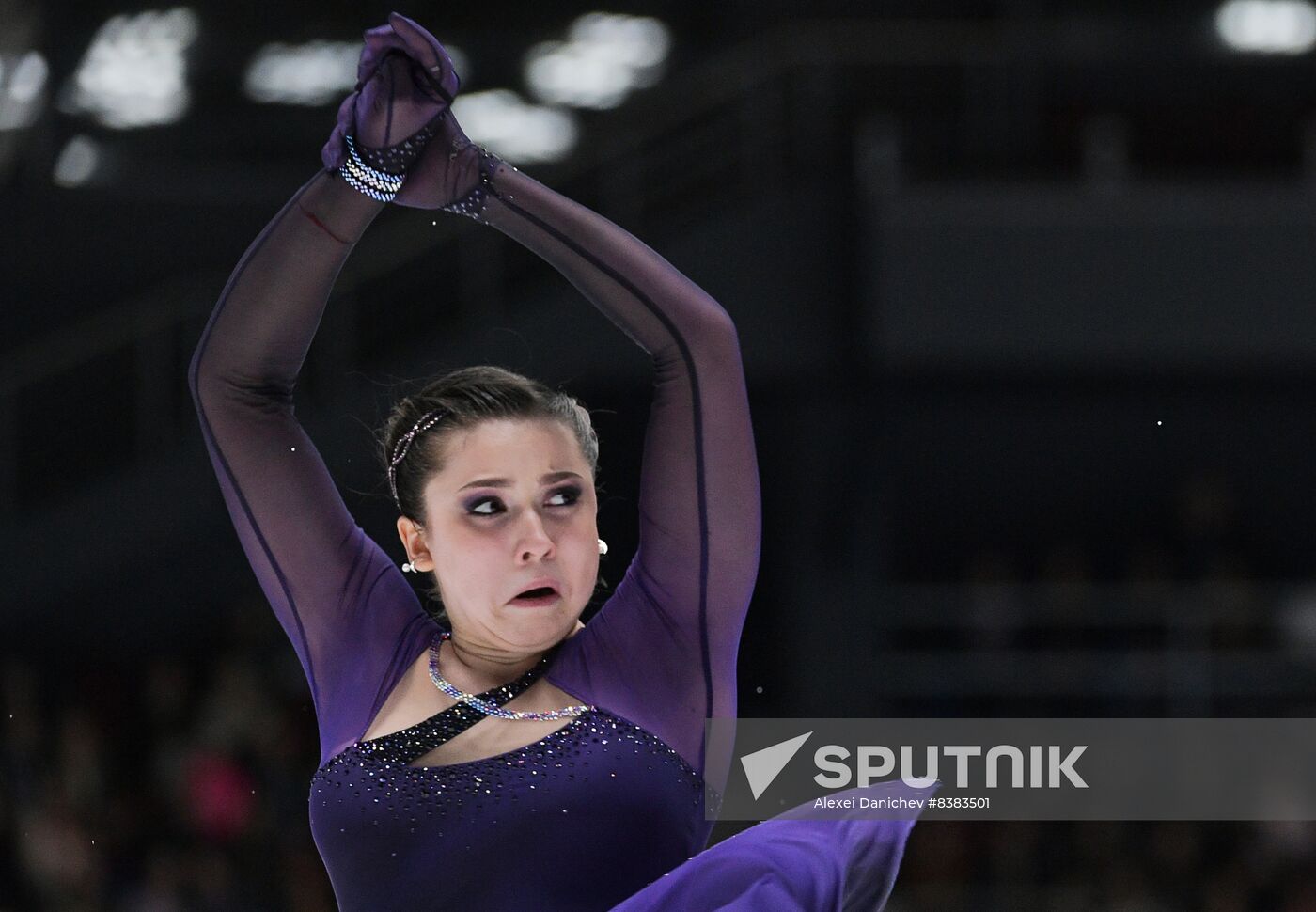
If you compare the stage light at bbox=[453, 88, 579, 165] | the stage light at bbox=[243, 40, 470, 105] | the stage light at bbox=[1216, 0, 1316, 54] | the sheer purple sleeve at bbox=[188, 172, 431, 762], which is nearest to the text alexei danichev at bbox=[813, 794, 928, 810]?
the sheer purple sleeve at bbox=[188, 172, 431, 762]

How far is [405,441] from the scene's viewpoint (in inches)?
67.3

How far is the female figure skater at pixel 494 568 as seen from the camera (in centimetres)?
154

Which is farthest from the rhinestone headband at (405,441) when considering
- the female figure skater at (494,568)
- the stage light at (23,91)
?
the stage light at (23,91)

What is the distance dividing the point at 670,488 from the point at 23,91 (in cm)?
522

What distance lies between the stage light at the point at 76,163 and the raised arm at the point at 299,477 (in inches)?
202

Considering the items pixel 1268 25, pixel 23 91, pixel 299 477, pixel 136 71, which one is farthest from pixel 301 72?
pixel 299 477

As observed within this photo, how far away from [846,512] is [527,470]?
4223 mm

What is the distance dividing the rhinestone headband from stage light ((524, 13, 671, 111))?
245 inches

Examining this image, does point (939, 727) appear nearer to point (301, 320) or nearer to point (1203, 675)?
point (301, 320)

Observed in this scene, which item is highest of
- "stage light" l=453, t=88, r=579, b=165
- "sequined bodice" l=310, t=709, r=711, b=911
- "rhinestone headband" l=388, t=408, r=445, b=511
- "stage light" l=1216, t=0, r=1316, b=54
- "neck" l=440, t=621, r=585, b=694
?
"stage light" l=1216, t=0, r=1316, b=54

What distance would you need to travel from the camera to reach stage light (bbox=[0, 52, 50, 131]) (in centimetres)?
606

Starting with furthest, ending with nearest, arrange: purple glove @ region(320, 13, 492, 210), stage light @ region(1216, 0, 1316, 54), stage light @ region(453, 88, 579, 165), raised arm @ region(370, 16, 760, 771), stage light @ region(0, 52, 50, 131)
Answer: stage light @ region(1216, 0, 1316, 54)
stage light @ region(453, 88, 579, 165)
stage light @ region(0, 52, 50, 131)
raised arm @ region(370, 16, 760, 771)
purple glove @ region(320, 13, 492, 210)

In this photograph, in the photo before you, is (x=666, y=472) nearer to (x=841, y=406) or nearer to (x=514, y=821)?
(x=514, y=821)

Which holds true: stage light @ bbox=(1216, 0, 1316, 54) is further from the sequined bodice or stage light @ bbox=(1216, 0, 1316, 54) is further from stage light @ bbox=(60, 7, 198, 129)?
the sequined bodice
